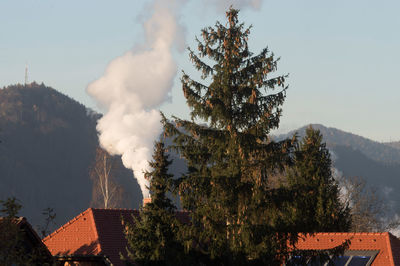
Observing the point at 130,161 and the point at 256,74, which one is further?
the point at 130,161

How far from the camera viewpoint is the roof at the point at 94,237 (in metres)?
40.6

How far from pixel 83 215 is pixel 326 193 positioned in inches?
604

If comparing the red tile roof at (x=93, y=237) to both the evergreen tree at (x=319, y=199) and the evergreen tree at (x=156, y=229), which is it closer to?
the evergreen tree at (x=156, y=229)

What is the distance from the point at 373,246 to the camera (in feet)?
122

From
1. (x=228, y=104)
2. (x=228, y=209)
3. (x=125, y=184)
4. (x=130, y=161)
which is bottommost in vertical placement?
(x=228, y=209)

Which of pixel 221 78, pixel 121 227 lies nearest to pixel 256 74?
pixel 221 78

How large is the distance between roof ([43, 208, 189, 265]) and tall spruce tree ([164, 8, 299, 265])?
937 centimetres

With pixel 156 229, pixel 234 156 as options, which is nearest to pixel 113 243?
pixel 156 229

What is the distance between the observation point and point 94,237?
135 feet

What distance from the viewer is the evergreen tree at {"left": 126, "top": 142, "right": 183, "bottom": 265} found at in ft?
113

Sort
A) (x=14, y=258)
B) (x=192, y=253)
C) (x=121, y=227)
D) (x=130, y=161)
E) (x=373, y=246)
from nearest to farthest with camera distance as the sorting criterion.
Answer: (x=14, y=258), (x=192, y=253), (x=373, y=246), (x=121, y=227), (x=130, y=161)

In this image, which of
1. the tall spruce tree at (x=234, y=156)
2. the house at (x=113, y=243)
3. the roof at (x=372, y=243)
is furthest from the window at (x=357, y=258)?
the tall spruce tree at (x=234, y=156)

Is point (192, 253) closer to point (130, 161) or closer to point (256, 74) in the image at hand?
point (256, 74)

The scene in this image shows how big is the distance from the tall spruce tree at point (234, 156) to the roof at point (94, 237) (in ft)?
30.7
